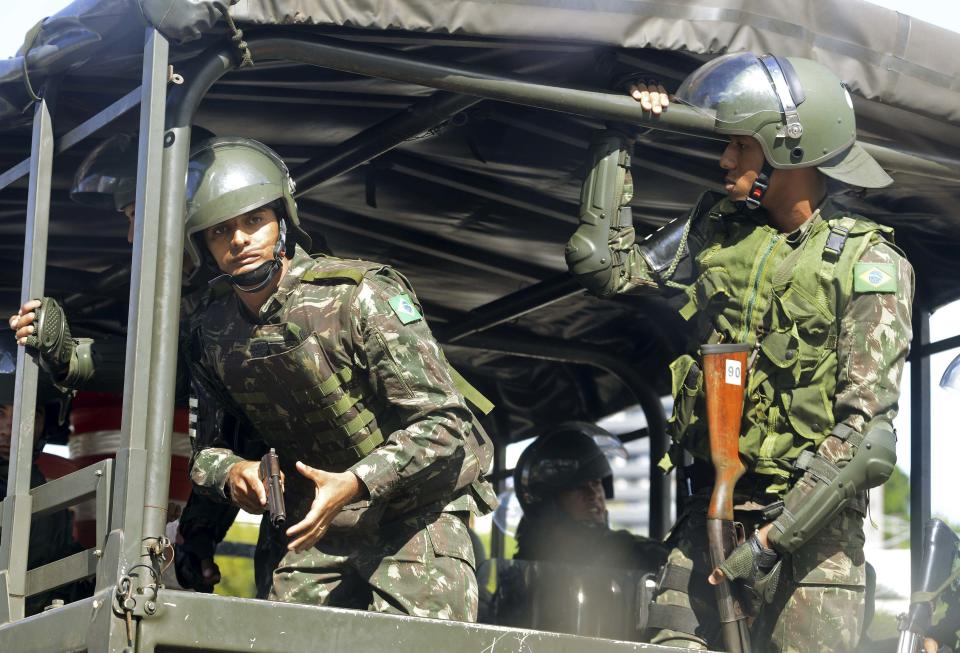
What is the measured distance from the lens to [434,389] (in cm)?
397

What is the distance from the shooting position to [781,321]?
13.7 feet

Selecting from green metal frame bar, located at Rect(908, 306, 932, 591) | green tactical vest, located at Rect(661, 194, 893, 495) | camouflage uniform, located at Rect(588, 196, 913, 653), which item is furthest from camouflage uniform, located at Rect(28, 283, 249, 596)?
green metal frame bar, located at Rect(908, 306, 932, 591)

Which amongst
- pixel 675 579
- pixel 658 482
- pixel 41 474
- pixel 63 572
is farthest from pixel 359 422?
pixel 658 482

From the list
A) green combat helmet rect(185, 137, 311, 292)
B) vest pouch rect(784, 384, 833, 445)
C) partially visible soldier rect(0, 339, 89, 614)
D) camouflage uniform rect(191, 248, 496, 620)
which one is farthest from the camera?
partially visible soldier rect(0, 339, 89, 614)

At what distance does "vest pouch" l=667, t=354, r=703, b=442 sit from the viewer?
4.32m

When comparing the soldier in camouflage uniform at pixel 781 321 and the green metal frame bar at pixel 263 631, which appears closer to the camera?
the green metal frame bar at pixel 263 631

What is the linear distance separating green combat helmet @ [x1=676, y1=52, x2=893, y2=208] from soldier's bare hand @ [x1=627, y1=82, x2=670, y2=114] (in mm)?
87

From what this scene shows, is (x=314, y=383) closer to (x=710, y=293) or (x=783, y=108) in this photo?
(x=710, y=293)

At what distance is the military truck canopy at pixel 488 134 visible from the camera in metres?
4.00

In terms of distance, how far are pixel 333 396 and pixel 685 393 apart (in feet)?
3.54

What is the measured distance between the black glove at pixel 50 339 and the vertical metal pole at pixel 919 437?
10.6 ft

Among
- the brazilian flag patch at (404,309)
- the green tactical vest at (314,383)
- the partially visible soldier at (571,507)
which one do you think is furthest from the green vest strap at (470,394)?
the partially visible soldier at (571,507)

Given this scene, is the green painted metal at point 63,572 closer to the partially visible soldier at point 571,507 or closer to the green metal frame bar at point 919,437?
the green metal frame bar at point 919,437

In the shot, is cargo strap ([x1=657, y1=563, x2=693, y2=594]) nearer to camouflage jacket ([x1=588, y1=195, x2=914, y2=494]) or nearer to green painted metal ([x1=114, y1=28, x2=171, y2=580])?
camouflage jacket ([x1=588, y1=195, x2=914, y2=494])
